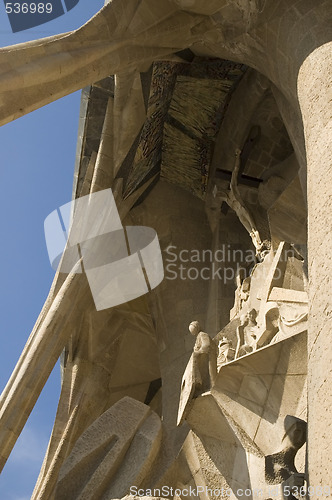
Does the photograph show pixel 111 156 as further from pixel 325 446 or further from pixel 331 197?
pixel 325 446

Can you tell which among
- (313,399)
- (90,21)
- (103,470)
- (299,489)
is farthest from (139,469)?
(90,21)

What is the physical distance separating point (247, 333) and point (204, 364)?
127 centimetres

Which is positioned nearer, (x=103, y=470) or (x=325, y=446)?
(x=325, y=446)

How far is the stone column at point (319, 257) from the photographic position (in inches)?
115

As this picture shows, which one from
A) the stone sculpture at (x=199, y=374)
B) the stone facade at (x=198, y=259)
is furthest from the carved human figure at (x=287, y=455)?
the stone sculpture at (x=199, y=374)

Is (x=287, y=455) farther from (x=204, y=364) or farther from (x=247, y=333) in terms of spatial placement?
(x=247, y=333)

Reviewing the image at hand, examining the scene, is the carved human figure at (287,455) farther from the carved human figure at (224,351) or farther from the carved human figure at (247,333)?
the carved human figure at (224,351)

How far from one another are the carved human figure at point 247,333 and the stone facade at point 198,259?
0.12 feet

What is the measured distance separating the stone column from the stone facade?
12 mm

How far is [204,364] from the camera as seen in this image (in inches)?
216

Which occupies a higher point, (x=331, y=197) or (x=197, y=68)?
(x=197, y=68)

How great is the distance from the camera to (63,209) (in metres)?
9.87

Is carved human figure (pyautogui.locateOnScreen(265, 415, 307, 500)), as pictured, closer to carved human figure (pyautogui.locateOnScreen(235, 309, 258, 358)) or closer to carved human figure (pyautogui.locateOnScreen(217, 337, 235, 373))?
carved human figure (pyautogui.locateOnScreen(235, 309, 258, 358))

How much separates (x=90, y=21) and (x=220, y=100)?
3.53 meters
